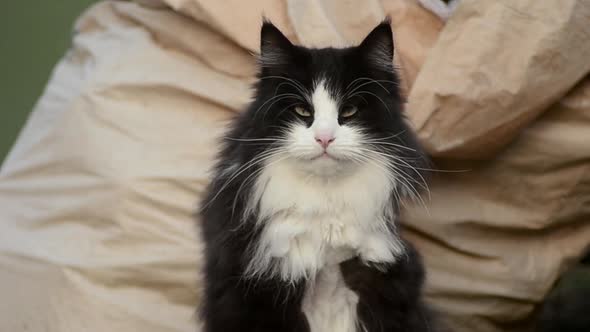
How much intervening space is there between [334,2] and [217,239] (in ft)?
2.26

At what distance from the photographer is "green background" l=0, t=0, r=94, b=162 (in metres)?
3.02

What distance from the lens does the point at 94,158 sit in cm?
199

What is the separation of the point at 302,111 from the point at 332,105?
0.18ft

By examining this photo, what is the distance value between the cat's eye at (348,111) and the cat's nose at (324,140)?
0.09 m

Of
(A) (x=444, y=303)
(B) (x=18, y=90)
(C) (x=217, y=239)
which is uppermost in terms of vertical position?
(C) (x=217, y=239)

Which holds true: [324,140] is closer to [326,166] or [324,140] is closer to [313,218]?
[326,166]

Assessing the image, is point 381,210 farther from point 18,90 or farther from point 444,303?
point 18,90

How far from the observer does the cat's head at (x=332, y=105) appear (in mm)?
1423

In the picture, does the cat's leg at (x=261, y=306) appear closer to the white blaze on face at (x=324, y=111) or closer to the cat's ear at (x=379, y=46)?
the white blaze on face at (x=324, y=111)

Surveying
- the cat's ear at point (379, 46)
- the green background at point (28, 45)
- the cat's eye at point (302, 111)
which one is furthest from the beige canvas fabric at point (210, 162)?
the green background at point (28, 45)

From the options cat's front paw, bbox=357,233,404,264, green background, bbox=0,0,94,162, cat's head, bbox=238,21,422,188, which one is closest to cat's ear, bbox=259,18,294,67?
cat's head, bbox=238,21,422,188

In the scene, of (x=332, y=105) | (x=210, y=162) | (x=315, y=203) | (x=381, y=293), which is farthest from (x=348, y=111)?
(x=210, y=162)

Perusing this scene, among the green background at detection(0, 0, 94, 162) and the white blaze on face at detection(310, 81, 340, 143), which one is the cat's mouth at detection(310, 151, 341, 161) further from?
the green background at detection(0, 0, 94, 162)

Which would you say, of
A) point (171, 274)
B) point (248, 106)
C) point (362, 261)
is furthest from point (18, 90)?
point (362, 261)
